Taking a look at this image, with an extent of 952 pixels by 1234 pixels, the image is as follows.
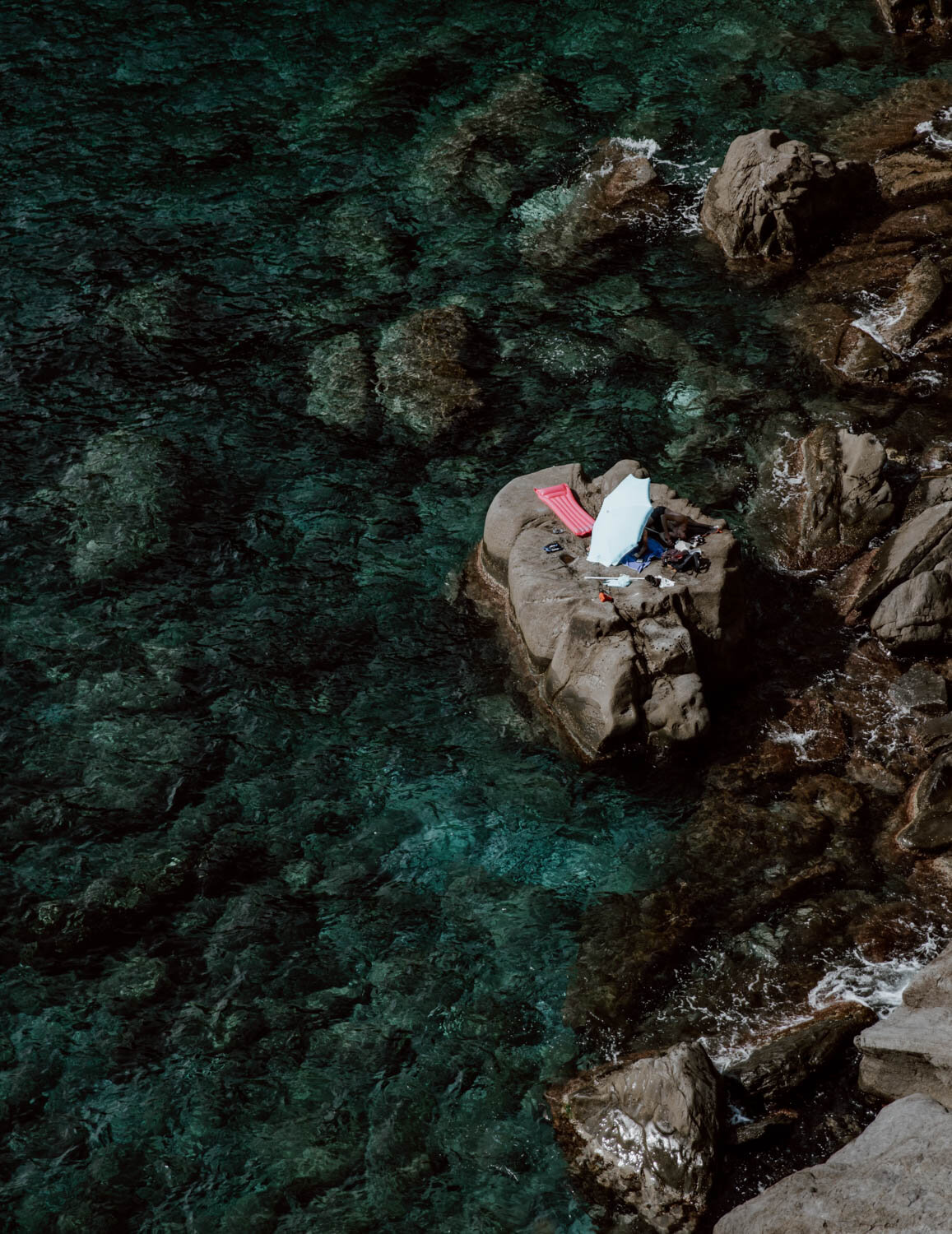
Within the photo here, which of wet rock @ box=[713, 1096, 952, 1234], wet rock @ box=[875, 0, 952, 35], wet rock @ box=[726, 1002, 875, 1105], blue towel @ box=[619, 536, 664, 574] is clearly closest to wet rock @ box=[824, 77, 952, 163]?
wet rock @ box=[875, 0, 952, 35]

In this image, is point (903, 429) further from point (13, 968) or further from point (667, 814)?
point (13, 968)

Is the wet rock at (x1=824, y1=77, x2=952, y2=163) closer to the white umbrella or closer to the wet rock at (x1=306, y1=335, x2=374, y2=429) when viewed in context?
the wet rock at (x1=306, y1=335, x2=374, y2=429)

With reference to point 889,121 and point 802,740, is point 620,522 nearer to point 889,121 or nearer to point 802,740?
point 802,740

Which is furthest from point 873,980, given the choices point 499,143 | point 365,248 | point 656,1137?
point 499,143

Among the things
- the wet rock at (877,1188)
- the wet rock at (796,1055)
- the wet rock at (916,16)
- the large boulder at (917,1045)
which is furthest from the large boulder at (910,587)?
the wet rock at (916,16)

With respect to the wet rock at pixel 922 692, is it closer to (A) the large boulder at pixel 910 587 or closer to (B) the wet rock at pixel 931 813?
(A) the large boulder at pixel 910 587

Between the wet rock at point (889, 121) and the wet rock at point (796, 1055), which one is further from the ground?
the wet rock at point (889, 121)

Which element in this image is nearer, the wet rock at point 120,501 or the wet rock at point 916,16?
the wet rock at point 120,501

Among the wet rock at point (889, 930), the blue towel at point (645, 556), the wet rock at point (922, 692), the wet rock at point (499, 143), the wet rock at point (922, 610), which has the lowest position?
the wet rock at point (889, 930)

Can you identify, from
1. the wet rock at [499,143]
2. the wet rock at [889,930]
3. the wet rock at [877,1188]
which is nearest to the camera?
the wet rock at [877,1188]
